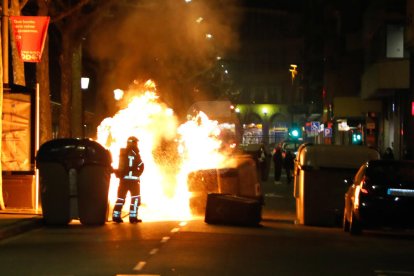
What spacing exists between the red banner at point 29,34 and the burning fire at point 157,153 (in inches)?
171

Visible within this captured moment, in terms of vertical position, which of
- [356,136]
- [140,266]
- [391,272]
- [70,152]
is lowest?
[391,272]

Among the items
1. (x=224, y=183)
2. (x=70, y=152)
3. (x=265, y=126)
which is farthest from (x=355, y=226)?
(x=265, y=126)

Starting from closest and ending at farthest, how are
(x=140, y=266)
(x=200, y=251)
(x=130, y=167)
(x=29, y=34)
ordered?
1. (x=140, y=266)
2. (x=200, y=251)
3. (x=130, y=167)
4. (x=29, y=34)

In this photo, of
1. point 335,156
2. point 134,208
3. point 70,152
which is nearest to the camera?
point 70,152

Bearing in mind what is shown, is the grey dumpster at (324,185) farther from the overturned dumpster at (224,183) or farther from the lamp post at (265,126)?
the lamp post at (265,126)

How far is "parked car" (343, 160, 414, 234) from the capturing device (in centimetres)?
1372

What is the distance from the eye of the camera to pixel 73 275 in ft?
29.4

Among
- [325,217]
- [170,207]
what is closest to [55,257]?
[325,217]

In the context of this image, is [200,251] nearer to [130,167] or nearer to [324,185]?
[130,167]

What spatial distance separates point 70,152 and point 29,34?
323 centimetres

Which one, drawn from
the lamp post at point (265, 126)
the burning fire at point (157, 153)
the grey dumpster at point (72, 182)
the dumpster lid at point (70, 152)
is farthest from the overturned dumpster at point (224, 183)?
the lamp post at point (265, 126)

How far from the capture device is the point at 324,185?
1662 centimetres

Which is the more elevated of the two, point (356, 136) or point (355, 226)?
point (356, 136)

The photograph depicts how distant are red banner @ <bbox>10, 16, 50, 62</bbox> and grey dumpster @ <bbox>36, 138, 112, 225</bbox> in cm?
255
